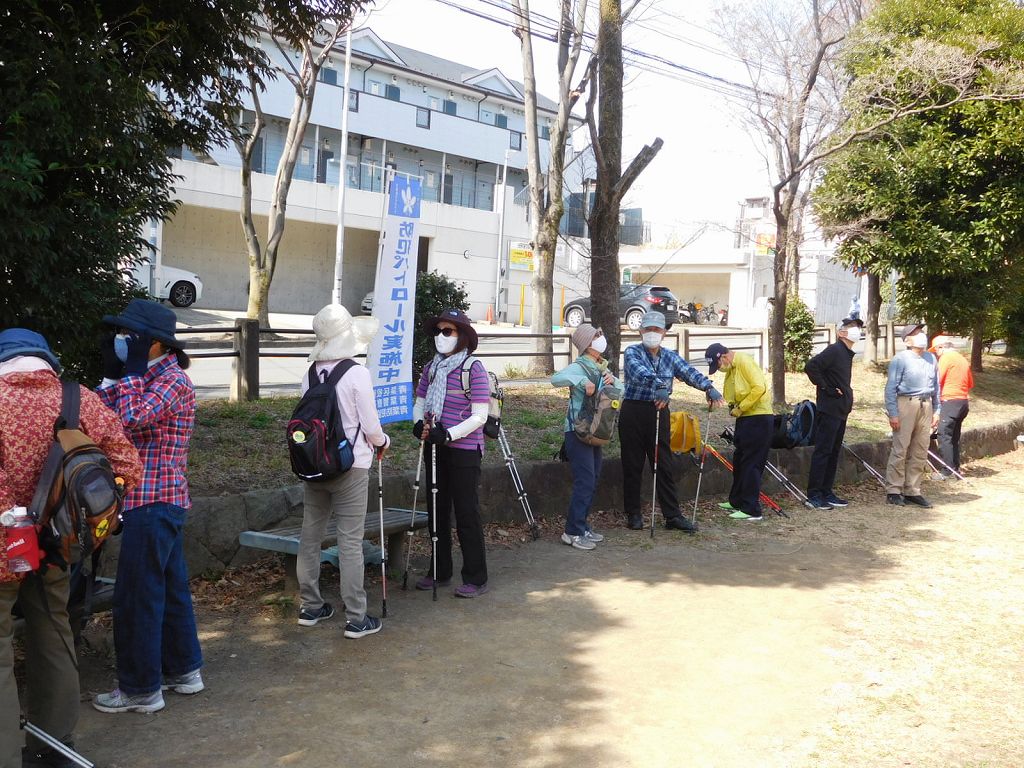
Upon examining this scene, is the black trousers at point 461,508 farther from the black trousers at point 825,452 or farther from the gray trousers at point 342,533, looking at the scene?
the black trousers at point 825,452

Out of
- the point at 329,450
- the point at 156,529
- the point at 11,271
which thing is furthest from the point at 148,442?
the point at 11,271

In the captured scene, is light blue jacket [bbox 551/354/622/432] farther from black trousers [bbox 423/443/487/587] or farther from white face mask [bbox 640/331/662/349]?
black trousers [bbox 423/443/487/587]

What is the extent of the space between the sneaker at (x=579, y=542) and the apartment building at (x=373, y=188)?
21535 millimetres

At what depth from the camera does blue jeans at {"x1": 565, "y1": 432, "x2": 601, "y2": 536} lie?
760 cm

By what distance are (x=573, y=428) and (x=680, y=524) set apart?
1.72m

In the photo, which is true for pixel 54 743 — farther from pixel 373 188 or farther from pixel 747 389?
pixel 373 188

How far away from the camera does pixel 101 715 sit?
4.22 m

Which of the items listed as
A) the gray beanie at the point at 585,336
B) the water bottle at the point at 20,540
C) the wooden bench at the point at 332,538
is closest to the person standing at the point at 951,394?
the gray beanie at the point at 585,336

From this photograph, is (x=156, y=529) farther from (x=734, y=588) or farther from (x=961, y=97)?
(x=961, y=97)

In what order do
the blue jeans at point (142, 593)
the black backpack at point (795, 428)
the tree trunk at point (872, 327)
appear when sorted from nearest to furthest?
the blue jeans at point (142, 593) → the black backpack at point (795, 428) → the tree trunk at point (872, 327)

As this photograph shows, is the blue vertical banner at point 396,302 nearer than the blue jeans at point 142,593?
No

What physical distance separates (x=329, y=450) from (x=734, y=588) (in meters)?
3.41

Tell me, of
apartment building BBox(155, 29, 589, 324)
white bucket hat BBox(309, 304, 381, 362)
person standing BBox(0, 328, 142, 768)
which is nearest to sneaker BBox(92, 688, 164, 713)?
person standing BBox(0, 328, 142, 768)

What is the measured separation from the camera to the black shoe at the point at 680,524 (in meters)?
8.45
